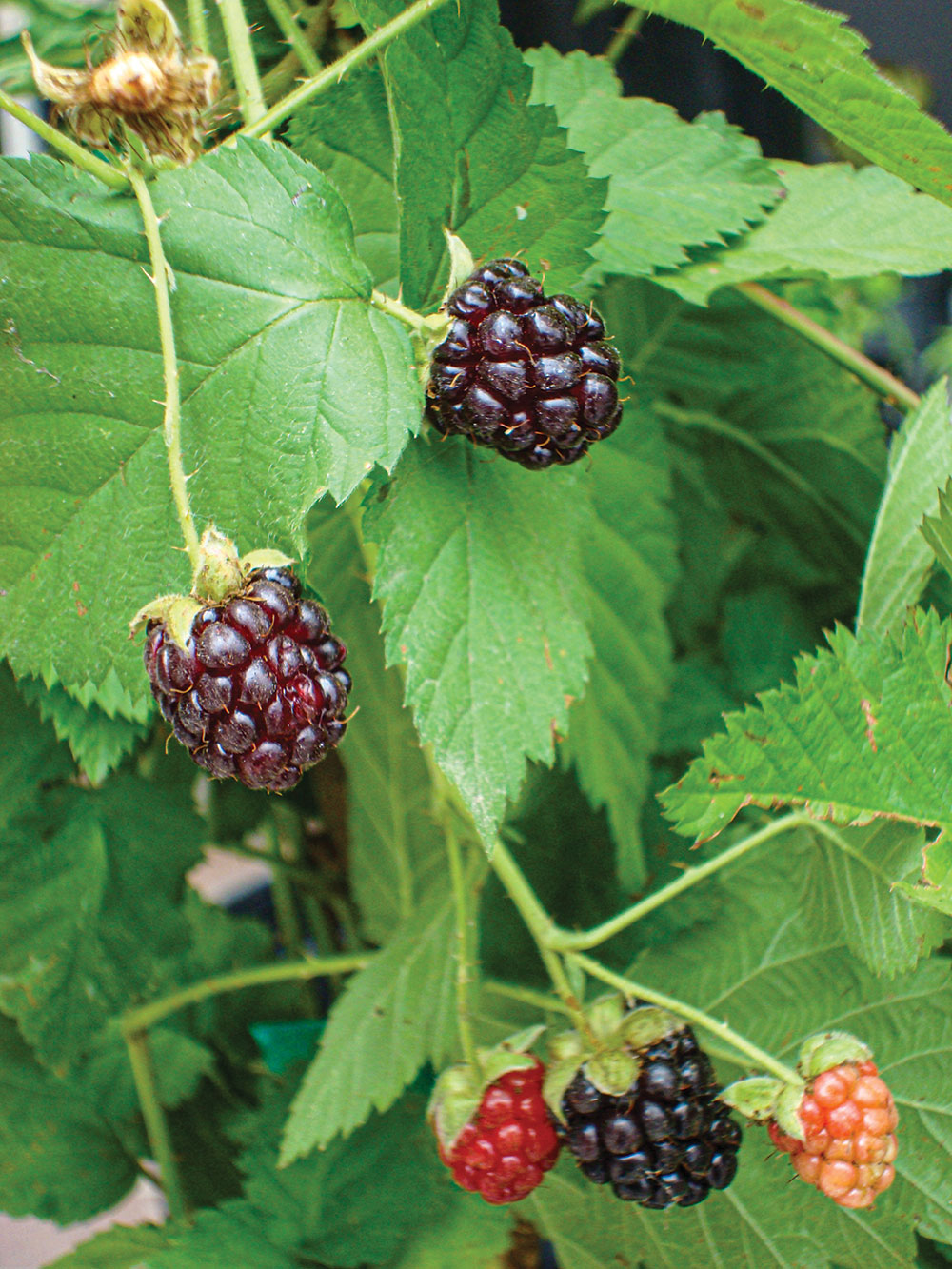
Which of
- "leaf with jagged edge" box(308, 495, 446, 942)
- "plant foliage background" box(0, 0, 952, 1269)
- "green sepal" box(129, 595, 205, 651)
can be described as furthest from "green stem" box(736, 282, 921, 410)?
"green sepal" box(129, 595, 205, 651)

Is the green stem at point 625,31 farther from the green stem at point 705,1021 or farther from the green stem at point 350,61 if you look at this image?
the green stem at point 705,1021

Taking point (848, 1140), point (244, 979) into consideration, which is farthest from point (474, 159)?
point (244, 979)

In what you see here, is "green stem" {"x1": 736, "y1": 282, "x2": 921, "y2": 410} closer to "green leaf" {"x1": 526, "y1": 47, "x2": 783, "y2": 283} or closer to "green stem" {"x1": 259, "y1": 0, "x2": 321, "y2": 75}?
"green leaf" {"x1": 526, "y1": 47, "x2": 783, "y2": 283}

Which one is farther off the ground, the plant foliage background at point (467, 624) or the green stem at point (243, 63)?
the green stem at point (243, 63)

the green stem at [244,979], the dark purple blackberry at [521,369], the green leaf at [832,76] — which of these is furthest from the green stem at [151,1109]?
the green leaf at [832,76]

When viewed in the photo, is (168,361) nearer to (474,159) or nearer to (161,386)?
(161,386)

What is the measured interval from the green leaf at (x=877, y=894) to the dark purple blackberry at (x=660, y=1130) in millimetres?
87

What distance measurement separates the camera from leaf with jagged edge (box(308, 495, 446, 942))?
630 millimetres

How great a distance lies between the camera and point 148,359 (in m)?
0.35

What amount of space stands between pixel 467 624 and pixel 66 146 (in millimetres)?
217

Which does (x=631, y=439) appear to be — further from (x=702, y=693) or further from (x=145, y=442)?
(x=145, y=442)

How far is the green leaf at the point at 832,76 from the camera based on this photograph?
335 millimetres

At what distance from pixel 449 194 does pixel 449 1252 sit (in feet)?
1.88

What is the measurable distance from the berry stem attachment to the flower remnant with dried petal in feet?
0.11
